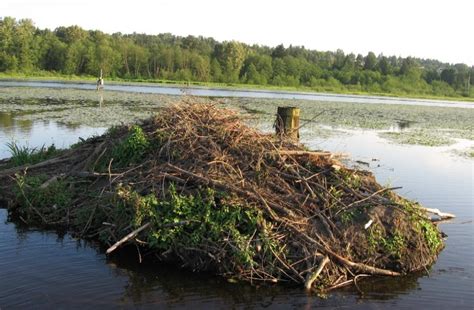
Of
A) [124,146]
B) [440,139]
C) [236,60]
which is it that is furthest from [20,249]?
[236,60]

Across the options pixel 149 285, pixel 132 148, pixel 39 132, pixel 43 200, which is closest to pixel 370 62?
pixel 39 132

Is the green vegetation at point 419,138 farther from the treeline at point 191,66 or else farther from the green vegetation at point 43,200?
the treeline at point 191,66

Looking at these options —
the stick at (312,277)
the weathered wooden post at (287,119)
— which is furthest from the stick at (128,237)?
the weathered wooden post at (287,119)

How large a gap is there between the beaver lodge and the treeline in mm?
88201

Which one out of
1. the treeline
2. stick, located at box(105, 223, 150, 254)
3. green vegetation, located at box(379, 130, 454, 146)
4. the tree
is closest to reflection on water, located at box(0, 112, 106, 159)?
stick, located at box(105, 223, 150, 254)

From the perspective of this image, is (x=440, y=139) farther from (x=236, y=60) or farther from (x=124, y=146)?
(x=236, y=60)

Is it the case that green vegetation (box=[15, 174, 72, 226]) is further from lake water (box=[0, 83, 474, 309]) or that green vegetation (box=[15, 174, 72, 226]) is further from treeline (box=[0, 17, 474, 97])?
treeline (box=[0, 17, 474, 97])

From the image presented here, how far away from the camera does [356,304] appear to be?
7.34 metres

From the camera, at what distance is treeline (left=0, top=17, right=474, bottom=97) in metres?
96.8

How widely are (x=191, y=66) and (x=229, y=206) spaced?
100815mm

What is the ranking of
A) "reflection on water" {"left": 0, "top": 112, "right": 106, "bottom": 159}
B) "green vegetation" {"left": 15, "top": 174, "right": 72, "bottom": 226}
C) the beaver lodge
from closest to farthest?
the beaver lodge
"green vegetation" {"left": 15, "top": 174, "right": 72, "bottom": 226}
"reflection on water" {"left": 0, "top": 112, "right": 106, "bottom": 159}

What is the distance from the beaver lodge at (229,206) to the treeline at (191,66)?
289ft

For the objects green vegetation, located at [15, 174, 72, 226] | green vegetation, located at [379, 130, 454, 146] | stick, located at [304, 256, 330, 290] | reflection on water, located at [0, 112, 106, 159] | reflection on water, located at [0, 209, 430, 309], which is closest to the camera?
reflection on water, located at [0, 209, 430, 309]

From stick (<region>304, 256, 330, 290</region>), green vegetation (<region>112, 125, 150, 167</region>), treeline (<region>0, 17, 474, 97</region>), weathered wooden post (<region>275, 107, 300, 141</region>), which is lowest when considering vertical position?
stick (<region>304, 256, 330, 290</region>)
